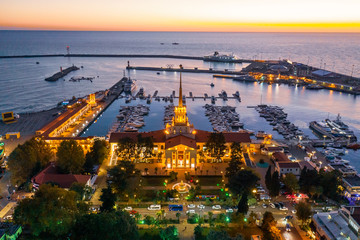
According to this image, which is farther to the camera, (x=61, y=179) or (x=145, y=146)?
(x=145, y=146)

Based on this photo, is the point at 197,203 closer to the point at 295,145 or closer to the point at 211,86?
the point at 295,145

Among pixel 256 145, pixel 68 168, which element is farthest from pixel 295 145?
pixel 68 168

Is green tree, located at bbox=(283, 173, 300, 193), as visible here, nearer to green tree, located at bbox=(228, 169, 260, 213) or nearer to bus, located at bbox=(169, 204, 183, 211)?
green tree, located at bbox=(228, 169, 260, 213)

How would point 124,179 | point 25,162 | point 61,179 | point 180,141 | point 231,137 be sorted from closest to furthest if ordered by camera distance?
point 124,179
point 61,179
point 25,162
point 180,141
point 231,137

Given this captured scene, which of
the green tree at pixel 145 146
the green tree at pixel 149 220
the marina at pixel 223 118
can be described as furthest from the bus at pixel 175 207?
the marina at pixel 223 118

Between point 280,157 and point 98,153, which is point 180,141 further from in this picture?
point 280,157

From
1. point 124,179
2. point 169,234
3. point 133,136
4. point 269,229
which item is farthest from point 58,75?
point 269,229

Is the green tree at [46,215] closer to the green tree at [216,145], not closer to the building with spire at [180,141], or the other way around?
the building with spire at [180,141]

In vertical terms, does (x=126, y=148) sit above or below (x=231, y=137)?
above
